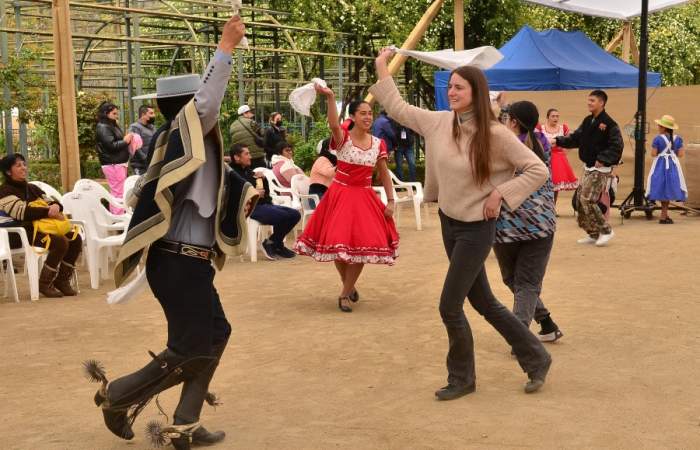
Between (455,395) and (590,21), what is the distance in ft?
75.7

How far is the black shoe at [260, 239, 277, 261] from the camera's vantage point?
10898 mm

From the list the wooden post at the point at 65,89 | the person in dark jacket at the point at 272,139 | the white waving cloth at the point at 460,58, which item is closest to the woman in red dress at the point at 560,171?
the person in dark jacket at the point at 272,139

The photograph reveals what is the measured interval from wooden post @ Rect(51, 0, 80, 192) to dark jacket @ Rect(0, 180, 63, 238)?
231 centimetres

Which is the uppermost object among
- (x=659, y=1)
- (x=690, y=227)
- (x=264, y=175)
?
(x=659, y=1)

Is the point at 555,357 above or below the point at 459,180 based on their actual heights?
below

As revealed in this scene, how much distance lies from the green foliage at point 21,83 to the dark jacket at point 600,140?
682cm

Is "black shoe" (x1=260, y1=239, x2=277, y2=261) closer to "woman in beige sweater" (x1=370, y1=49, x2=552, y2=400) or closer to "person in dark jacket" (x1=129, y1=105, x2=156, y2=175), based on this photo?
"person in dark jacket" (x1=129, y1=105, x2=156, y2=175)

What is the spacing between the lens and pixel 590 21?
26812 millimetres

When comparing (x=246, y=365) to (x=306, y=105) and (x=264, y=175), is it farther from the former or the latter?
(x=264, y=175)

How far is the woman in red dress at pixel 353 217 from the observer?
795 cm

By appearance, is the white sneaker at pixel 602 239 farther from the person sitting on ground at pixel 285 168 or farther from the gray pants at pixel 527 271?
the gray pants at pixel 527 271

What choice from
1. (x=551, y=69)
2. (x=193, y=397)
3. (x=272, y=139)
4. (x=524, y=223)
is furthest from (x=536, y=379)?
(x=551, y=69)

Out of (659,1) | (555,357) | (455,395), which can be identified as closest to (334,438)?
(455,395)

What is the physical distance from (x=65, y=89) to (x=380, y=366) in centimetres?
615
